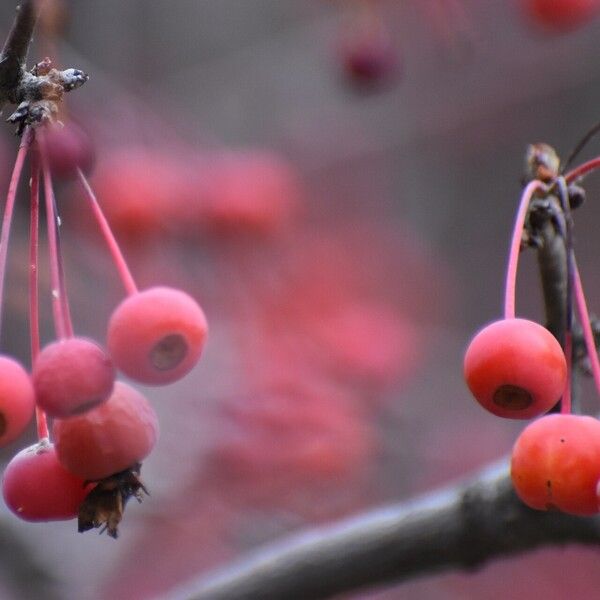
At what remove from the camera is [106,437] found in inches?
34.9

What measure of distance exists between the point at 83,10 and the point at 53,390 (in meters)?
3.63

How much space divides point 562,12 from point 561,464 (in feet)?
4.83

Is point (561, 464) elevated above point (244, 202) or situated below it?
below

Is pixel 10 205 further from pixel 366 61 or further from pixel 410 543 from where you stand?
pixel 366 61

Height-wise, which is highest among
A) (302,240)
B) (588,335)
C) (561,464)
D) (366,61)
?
(302,240)

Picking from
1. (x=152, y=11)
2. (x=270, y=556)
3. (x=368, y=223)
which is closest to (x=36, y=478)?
(x=270, y=556)

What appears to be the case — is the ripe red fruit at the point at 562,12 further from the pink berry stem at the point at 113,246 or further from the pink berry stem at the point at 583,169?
the pink berry stem at the point at 113,246

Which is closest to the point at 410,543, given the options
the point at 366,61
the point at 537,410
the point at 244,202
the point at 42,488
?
the point at 537,410

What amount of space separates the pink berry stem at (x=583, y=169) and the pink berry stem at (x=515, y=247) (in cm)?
3

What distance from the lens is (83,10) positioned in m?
4.24

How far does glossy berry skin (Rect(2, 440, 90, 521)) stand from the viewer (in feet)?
3.04

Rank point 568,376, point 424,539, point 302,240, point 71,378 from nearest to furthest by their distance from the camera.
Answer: point 71,378
point 568,376
point 424,539
point 302,240

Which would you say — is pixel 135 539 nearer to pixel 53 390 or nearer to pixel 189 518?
pixel 189 518

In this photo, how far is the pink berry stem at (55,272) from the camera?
917mm
